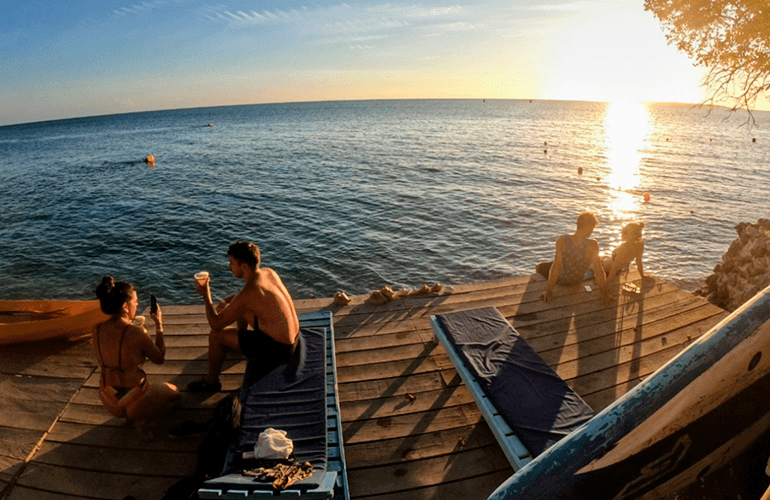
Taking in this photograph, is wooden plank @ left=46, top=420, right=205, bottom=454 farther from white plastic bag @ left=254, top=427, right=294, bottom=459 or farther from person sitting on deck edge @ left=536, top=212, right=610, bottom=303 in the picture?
person sitting on deck edge @ left=536, top=212, right=610, bottom=303

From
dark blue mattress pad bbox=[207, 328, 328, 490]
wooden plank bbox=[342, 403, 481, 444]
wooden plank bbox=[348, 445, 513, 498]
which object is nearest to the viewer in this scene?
dark blue mattress pad bbox=[207, 328, 328, 490]

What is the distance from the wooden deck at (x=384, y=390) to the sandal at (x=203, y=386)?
14 cm

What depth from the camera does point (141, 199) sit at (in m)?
24.8

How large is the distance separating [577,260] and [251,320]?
620 cm

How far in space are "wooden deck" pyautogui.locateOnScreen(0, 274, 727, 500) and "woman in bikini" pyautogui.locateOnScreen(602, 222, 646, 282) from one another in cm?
51

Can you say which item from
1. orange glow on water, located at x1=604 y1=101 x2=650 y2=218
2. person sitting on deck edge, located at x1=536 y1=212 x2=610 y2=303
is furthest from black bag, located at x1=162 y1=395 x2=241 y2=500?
orange glow on water, located at x1=604 y1=101 x2=650 y2=218

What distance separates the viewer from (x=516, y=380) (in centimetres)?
503

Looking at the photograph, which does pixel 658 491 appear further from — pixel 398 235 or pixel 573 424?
pixel 398 235

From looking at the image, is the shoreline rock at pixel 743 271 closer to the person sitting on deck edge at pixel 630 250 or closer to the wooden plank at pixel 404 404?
the person sitting on deck edge at pixel 630 250

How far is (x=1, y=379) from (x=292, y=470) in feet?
16.5

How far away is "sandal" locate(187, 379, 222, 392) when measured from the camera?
546 centimetres

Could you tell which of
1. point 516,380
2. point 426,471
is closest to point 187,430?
point 426,471

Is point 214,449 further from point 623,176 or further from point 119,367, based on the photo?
point 623,176

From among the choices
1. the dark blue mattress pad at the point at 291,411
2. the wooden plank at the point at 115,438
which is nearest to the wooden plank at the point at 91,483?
the wooden plank at the point at 115,438
